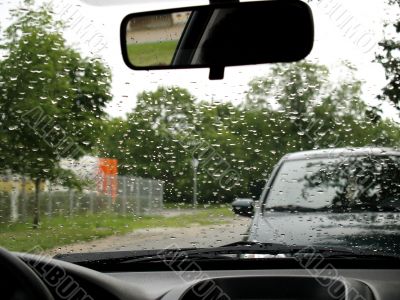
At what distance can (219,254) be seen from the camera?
3.77m

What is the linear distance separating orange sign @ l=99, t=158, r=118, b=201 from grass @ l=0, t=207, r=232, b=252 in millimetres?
262

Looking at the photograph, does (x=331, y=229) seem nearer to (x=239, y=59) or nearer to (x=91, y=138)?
(x=239, y=59)

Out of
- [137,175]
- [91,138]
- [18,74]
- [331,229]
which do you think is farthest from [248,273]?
[18,74]

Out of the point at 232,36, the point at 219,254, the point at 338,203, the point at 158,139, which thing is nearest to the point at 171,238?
the point at 219,254

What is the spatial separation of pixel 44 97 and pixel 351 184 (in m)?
2.40

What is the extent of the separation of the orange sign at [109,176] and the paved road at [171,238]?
0.50 m

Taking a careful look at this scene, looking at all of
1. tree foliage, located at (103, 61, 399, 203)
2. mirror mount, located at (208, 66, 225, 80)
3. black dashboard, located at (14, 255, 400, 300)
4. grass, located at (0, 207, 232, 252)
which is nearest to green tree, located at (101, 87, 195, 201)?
tree foliage, located at (103, 61, 399, 203)

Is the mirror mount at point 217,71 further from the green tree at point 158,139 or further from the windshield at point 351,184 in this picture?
the green tree at point 158,139

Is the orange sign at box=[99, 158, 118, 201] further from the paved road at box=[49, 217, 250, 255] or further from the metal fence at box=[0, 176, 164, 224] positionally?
the paved road at box=[49, 217, 250, 255]

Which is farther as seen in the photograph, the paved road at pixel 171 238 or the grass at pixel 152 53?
the paved road at pixel 171 238

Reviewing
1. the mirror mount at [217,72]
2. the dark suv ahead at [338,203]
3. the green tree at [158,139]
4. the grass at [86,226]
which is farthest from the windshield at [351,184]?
the mirror mount at [217,72]

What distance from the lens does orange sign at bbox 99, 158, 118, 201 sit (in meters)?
5.00

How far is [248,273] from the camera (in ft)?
11.6

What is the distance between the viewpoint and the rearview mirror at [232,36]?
11.0 feet
